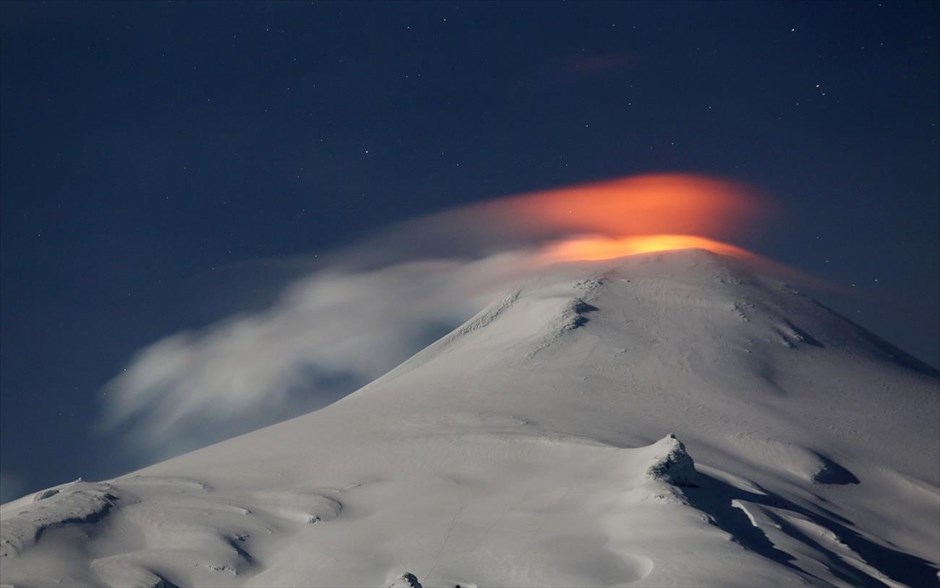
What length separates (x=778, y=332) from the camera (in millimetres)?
76438

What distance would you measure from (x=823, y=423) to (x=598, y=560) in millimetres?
32982

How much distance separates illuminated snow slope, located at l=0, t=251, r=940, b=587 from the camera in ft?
104

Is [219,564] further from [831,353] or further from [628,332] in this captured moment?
[831,353]

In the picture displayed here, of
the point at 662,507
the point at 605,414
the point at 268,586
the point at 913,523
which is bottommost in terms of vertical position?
the point at 268,586

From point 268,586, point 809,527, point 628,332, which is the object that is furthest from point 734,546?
point 628,332

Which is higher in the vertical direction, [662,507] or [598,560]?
[662,507]

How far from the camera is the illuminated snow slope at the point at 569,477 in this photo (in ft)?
104

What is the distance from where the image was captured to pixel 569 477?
40.9 metres

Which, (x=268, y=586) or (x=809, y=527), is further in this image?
(x=809, y=527)

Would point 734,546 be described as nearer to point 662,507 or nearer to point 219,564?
point 662,507

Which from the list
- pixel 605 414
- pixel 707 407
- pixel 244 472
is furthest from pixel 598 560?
pixel 707 407

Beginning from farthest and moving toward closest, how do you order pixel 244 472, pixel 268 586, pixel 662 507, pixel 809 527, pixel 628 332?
pixel 628 332 < pixel 244 472 < pixel 809 527 < pixel 662 507 < pixel 268 586

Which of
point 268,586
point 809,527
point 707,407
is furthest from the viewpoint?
point 707,407

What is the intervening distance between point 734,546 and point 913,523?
751 inches
